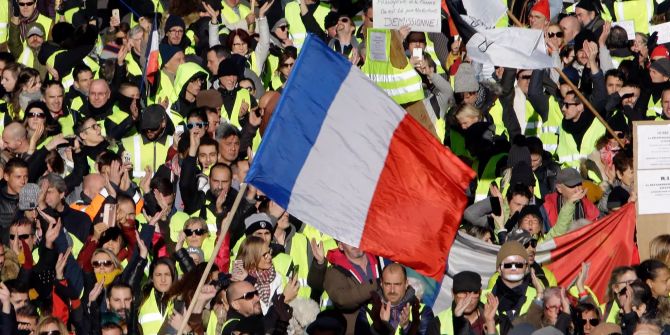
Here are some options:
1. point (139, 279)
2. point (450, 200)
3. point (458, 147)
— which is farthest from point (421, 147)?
point (458, 147)

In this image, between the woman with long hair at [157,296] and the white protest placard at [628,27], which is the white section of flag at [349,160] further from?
the white protest placard at [628,27]

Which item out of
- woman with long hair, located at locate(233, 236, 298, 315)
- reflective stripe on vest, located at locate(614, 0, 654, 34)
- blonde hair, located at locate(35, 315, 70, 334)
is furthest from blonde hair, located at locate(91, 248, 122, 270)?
reflective stripe on vest, located at locate(614, 0, 654, 34)

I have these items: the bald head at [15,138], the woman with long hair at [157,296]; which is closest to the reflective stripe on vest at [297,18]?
the bald head at [15,138]

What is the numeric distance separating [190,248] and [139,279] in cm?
54

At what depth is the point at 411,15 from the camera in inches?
861

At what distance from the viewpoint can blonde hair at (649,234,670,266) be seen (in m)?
18.8

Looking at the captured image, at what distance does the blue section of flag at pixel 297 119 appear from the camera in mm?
15305

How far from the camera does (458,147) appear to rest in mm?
21047

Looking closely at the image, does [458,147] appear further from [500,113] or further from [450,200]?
[450,200]

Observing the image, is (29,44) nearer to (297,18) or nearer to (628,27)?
→ (297,18)

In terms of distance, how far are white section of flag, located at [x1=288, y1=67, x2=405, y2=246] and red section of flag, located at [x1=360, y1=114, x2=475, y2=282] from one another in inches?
2.8

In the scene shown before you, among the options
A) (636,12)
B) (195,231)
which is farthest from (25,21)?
(195,231)

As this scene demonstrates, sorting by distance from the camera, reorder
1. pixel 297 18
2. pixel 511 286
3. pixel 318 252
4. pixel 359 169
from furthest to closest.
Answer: pixel 297 18 → pixel 318 252 → pixel 511 286 → pixel 359 169

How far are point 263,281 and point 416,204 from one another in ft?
9.56
